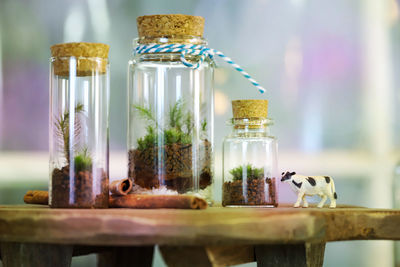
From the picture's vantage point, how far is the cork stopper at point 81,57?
111 cm

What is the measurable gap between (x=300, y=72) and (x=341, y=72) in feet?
0.49

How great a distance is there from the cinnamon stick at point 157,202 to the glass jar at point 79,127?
3cm

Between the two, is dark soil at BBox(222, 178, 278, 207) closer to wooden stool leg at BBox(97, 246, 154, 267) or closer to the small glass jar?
the small glass jar

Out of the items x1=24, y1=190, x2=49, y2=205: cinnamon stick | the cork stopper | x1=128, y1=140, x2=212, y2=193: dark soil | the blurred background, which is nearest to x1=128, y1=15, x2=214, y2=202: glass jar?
x1=128, y1=140, x2=212, y2=193: dark soil

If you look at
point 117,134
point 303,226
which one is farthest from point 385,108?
point 303,226

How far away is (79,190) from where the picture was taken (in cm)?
107

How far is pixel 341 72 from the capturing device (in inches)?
85.5

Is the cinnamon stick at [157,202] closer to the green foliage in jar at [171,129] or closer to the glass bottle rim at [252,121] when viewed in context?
the green foliage in jar at [171,129]

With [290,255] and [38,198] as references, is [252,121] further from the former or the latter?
[38,198]

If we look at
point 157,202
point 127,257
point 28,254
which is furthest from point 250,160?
point 127,257

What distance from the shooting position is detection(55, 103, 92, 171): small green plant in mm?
1081

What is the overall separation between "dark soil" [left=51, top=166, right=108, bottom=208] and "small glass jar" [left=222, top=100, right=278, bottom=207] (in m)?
0.30

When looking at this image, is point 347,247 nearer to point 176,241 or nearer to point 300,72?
point 300,72

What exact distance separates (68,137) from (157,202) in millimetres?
202
